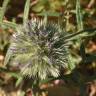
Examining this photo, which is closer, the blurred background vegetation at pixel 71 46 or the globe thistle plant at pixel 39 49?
the globe thistle plant at pixel 39 49

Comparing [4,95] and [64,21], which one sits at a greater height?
[64,21]

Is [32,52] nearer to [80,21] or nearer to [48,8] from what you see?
[80,21]

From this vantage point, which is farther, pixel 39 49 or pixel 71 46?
pixel 71 46

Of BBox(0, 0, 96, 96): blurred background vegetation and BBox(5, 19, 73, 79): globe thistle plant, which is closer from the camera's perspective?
BBox(5, 19, 73, 79): globe thistle plant

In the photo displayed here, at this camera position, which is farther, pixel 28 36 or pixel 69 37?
pixel 69 37

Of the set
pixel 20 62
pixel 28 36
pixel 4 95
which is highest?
pixel 28 36

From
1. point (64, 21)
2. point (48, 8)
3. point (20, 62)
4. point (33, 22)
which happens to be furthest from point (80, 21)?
point (48, 8)

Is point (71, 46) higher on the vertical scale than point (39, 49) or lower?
lower

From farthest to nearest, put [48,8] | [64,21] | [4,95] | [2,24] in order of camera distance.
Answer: [48,8]
[4,95]
[64,21]
[2,24]
